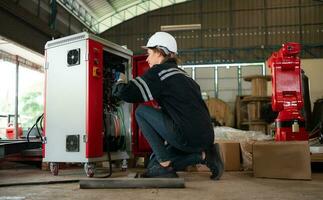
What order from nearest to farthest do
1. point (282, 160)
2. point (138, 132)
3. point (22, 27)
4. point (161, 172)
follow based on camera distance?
point (161, 172), point (282, 160), point (138, 132), point (22, 27)

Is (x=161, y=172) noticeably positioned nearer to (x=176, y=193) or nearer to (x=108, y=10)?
(x=176, y=193)

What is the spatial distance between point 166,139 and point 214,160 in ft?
1.57

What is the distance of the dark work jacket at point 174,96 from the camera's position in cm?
247

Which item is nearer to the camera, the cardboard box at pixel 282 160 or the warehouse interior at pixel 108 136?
the warehouse interior at pixel 108 136

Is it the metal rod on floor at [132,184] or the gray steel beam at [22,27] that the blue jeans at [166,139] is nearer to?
the metal rod on floor at [132,184]

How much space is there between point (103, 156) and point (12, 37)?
568cm

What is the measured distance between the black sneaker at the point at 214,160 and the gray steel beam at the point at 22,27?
6.11 meters

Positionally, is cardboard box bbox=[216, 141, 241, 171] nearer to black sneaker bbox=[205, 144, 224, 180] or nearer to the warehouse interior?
the warehouse interior

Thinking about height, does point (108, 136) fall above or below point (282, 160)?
above

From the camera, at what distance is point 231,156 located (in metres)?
3.89

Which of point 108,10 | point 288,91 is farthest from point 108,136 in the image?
point 108,10

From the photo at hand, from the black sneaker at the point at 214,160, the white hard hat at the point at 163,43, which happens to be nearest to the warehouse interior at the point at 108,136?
the black sneaker at the point at 214,160

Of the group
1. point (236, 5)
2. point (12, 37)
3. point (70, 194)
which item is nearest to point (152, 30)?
point (236, 5)

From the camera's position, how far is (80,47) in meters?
3.16
